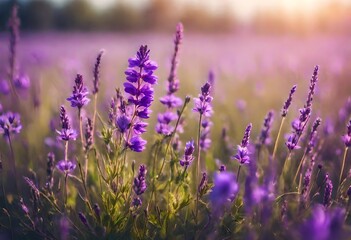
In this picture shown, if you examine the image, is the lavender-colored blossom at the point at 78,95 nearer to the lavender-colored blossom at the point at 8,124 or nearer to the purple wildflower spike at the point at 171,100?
the lavender-colored blossom at the point at 8,124

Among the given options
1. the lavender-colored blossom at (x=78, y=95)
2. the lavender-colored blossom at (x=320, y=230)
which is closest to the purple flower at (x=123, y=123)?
the lavender-colored blossom at (x=78, y=95)

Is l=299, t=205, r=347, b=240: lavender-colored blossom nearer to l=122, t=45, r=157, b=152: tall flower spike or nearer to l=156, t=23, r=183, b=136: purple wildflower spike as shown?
l=122, t=45, r=157, b=152: tall flower spike

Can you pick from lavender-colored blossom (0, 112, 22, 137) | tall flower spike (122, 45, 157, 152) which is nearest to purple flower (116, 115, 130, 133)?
tall flower spike (122, 45, 157, 152)

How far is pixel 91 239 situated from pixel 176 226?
48cm

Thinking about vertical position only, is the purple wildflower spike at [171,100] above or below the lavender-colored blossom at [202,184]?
above

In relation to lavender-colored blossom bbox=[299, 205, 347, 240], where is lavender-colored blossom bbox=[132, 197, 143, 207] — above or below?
below

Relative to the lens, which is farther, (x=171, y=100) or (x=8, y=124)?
(x=171, y=100)

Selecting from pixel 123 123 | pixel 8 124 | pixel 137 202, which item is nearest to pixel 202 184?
pixel 137 202

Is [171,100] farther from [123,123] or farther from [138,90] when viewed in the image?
[123,123]

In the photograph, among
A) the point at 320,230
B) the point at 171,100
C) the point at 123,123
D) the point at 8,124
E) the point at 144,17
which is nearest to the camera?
the point at 320,230

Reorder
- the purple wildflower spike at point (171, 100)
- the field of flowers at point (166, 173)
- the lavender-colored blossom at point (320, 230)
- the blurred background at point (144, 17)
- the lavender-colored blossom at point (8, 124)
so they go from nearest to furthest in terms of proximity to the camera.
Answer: the lavender-colored blossom at point (320, 230), the field of flowers at point (166, 173), the lavender-colored blossom at point (8, 124), the purple wildflower spike at point (171, 100), the blurred background at point (144, 17)

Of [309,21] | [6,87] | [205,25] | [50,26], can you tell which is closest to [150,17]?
[205,25]

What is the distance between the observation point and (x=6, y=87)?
397cm

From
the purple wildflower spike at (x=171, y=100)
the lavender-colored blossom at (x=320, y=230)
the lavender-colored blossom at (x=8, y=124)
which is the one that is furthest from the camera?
the purple wildflower spike at (x=171, y=100)
